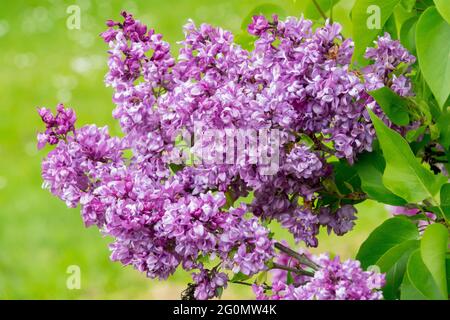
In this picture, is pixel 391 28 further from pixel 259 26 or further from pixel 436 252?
pixel 436 252

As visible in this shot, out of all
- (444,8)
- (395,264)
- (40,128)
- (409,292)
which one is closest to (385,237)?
(395,264)

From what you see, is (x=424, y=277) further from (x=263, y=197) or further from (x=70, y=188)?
(x=70, y=188)

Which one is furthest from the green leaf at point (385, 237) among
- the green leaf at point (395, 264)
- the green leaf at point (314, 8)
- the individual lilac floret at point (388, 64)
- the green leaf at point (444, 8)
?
the green leaf at point (314, 8)

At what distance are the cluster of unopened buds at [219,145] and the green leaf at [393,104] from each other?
0.03 metres

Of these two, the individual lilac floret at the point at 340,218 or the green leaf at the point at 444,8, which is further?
the individual lilac floret at the point at 340,218

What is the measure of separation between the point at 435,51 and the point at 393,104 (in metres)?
0.13

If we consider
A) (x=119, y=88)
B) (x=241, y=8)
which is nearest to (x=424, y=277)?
(x=119, y=88)

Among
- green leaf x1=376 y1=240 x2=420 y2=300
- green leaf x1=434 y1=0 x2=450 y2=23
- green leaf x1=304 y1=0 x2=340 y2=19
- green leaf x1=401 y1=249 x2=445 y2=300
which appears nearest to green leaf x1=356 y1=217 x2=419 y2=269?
green leaf x1=376 y1=240 x2=420 y2=300

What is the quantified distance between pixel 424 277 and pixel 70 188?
68 centimetres

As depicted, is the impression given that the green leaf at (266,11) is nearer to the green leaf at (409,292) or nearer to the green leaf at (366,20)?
the green leaf at (366,20)

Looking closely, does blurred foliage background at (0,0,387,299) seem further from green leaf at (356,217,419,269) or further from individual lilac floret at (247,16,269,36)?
green leaf at (356,217,419,269)

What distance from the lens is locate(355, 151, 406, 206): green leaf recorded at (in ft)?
5.32

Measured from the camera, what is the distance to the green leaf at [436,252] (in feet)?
4.35

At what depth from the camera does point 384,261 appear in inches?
59.7
